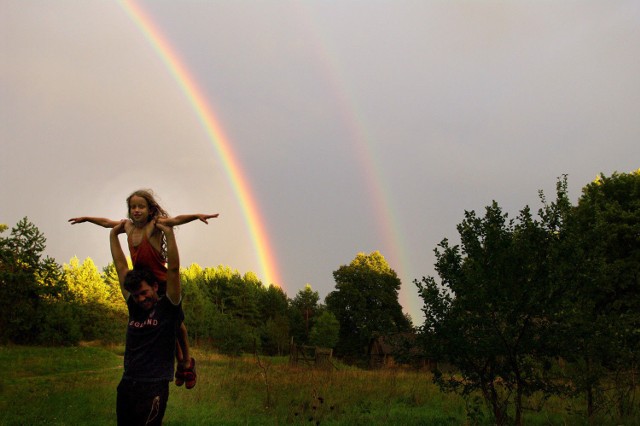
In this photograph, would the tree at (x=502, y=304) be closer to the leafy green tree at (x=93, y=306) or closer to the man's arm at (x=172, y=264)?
the man's arm at (x=172, y=264)

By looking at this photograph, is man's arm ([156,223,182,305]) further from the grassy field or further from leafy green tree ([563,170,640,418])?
leafy green tree ([563,170,640,418])

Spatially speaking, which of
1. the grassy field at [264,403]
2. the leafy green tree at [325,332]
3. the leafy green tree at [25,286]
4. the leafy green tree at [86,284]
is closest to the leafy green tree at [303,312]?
the leafy green tree at [325,332]

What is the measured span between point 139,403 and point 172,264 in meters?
1.02

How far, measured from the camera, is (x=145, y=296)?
376cm

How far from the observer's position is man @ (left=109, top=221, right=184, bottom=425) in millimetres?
3672

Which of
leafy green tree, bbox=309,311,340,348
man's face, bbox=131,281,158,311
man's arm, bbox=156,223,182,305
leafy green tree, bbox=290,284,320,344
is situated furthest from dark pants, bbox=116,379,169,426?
leafy green tree, bbox=290,284,320,344

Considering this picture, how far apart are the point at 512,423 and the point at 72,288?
63.5 m

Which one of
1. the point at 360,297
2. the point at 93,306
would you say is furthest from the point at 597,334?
the point at 360,297

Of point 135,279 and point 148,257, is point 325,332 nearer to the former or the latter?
point 148,257

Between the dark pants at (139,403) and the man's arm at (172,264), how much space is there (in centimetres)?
67

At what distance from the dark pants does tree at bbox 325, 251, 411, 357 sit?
6754cm

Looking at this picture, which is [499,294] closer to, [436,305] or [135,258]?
[436,305]

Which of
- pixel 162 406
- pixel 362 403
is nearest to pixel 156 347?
pixel 162 406

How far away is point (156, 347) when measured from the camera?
12.4 feet
